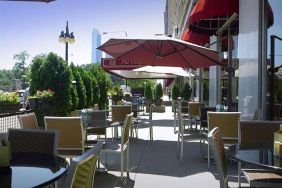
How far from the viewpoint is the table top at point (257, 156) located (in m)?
3.16

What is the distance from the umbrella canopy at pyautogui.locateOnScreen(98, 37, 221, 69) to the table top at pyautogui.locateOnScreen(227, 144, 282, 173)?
4309 mm

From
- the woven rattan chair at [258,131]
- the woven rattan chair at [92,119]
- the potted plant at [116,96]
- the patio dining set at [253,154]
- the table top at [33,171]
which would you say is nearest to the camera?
the table top at [33,171]

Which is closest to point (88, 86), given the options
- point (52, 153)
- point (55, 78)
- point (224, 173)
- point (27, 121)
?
point (55, 78)

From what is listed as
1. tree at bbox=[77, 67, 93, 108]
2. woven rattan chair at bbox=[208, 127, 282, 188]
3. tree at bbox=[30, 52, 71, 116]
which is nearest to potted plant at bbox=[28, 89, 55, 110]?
tree at bbox=[30, 52, 71, 116]

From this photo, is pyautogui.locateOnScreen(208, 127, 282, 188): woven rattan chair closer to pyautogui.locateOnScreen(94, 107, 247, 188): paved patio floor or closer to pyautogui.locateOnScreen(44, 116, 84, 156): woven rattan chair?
pyautogui.locateOnScreen(94, 107, 247, 188): paved patio floor

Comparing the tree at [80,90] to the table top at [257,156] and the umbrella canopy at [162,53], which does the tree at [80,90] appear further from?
the table top at [257,156]

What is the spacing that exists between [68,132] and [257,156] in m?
2.90

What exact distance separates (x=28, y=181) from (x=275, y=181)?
2418 mm

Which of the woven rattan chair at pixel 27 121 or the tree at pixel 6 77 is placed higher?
the tree at pixel 6 77

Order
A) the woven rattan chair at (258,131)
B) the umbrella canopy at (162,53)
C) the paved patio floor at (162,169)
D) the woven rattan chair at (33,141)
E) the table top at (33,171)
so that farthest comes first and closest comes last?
the umbrella canopy at (162,53), the paved patio floor at (162,169), the woven rattan chair at (258,131), the woven rattan chair at (33,141), the table top at (33,171)

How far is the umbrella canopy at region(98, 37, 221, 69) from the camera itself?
859 cm

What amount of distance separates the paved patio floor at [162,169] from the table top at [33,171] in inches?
102

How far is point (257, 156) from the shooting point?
11.7 ft

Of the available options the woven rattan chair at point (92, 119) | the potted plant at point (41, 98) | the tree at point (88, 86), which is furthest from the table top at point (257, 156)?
the tree at point (88, 86)
